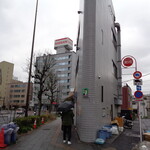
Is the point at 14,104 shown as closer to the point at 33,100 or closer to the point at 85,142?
the point at 33,100

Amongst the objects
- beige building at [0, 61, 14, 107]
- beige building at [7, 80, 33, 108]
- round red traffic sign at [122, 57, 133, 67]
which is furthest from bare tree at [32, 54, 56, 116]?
beige building at [0, 61, 14, 107]

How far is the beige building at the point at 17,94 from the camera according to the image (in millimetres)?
73125

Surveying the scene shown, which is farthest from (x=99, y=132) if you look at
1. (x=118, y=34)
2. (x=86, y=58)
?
(x=118, y=34)

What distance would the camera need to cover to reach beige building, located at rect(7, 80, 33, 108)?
240 feet

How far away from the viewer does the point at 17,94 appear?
7569 centimetres

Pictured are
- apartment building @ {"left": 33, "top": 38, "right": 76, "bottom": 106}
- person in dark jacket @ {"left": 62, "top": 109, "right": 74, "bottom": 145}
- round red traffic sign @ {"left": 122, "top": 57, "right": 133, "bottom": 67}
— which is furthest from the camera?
apartment building @ {"left": 33, "top": 38, "right": 76, "bottom": 106}

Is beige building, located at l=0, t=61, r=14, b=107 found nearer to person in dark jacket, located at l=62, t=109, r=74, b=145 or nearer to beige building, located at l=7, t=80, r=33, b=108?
beige building, located at l=7, t=80, r=33, b=108

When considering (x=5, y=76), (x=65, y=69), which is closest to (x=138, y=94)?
(x=65, y=69)

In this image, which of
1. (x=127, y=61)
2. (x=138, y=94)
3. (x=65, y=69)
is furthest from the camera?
(x=65, y=69)

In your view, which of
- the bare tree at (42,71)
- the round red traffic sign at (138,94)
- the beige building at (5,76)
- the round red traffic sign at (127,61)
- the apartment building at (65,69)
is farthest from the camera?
the beige building at (5,76)

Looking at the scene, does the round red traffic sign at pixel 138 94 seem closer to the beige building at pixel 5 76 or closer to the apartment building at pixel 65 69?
the apartment building at pixel 65 69

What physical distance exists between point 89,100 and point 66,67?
5441cm

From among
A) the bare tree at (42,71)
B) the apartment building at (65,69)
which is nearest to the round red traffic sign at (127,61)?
the bare tree at (42,71)

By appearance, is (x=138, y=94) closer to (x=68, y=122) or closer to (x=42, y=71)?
(x=68, y=122)
